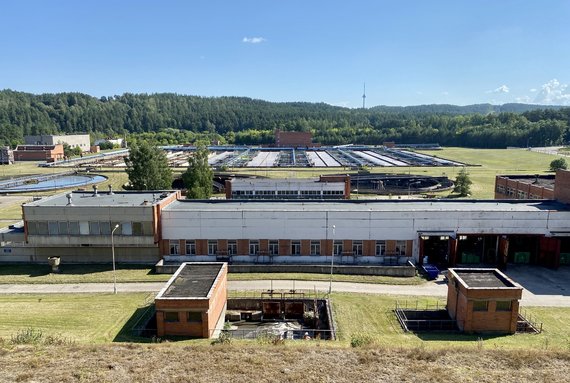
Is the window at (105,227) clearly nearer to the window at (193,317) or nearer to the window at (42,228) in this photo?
the window at (42,228)

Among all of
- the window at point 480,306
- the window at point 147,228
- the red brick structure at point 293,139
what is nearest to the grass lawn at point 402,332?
the window at point 480,306

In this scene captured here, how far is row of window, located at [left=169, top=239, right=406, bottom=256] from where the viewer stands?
3950cm

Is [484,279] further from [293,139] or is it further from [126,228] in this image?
[293,139]

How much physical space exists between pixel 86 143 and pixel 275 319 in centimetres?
16735

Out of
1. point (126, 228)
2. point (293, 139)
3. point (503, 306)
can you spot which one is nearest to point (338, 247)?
point (503, 306)

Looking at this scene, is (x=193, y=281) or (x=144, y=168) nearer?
(x=193, y=281)

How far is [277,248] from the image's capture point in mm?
39812

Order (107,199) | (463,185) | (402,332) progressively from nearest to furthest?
(402,332)
(107,199)
(463,185)

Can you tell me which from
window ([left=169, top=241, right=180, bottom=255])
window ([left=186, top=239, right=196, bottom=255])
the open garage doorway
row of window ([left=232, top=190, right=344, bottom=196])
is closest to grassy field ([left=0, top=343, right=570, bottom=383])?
window ([left=186, top=239, right=196, bottom=255])

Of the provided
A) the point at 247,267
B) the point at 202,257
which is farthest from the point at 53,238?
the point at 247,267

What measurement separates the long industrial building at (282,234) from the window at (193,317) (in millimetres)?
13654

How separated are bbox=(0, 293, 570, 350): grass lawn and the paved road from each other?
1149 millimetres

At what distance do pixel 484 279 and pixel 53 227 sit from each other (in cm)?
3649

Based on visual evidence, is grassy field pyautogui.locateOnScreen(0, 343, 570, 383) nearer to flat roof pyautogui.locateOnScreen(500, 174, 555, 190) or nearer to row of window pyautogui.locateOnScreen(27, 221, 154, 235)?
row of window pyautogui.locateOnScreen(27, 221, 154, 235)
